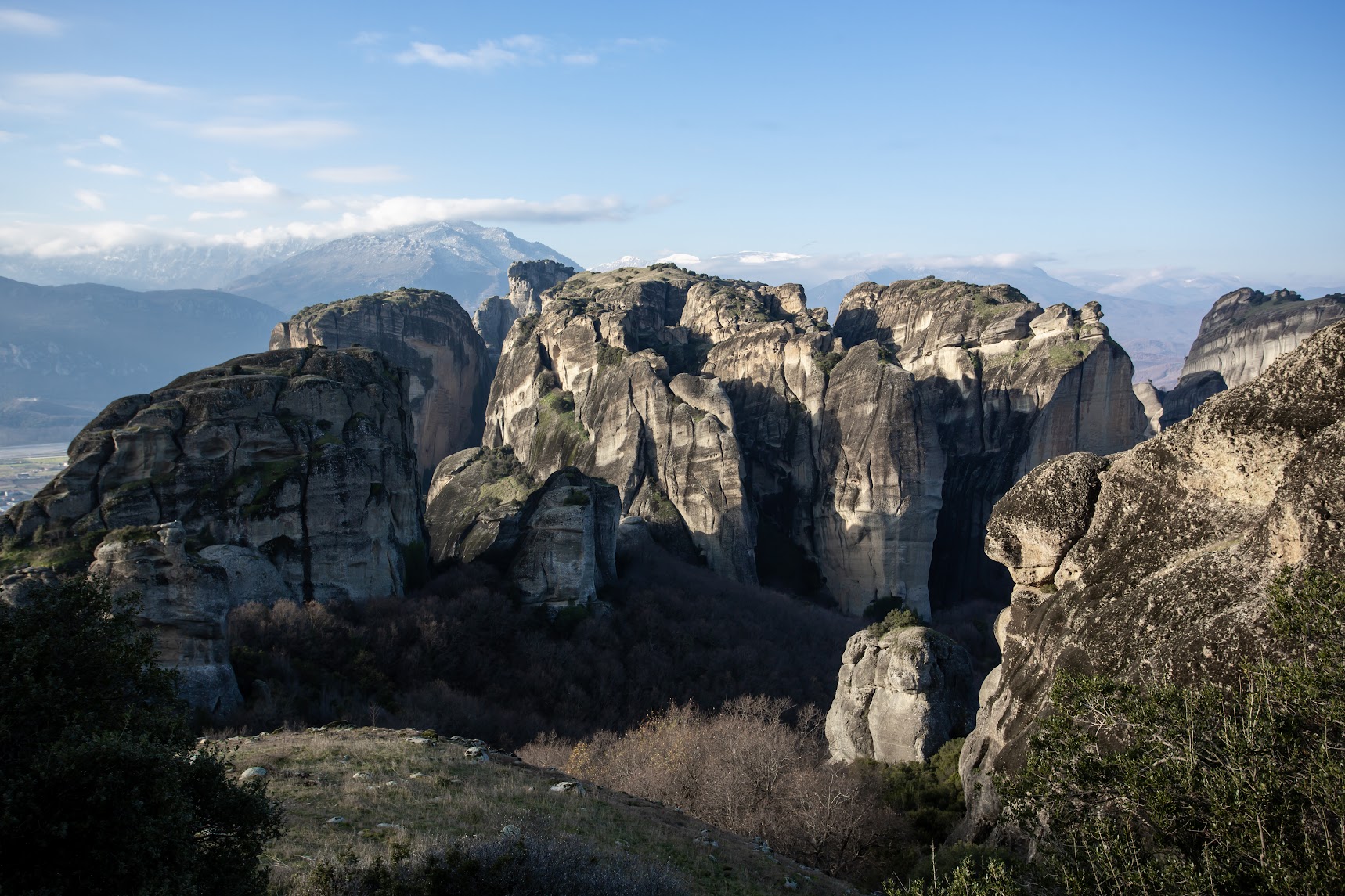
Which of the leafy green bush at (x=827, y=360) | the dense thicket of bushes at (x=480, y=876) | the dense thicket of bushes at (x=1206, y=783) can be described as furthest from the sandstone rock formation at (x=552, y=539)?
the dense thicket of bushes at (x=1206, y=783)

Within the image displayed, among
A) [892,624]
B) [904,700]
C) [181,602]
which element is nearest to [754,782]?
[904,700]

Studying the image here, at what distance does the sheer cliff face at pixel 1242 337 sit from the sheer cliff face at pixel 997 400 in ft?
45.6

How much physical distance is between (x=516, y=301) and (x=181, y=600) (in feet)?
321

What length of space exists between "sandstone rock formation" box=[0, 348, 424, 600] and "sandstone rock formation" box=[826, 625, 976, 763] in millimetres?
21902

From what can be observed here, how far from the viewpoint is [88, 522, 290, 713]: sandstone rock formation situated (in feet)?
85.1

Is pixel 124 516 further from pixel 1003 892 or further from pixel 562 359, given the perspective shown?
pixel 562 359

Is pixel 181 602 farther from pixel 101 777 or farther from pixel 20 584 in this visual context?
pixel 101 777

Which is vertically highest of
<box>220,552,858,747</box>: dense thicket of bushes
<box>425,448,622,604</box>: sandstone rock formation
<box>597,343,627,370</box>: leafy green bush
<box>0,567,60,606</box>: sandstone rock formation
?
<box>597,343,627,370</box>: leafy green bush

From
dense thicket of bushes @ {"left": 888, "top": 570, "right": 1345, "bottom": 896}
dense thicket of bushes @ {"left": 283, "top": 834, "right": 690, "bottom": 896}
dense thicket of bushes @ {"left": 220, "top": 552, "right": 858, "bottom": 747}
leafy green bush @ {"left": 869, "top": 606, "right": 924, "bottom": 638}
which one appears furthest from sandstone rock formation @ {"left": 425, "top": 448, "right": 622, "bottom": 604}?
dense thicket of bushes @ {"left": 888, "top": 570, "right": 1345, "bottom": 896}

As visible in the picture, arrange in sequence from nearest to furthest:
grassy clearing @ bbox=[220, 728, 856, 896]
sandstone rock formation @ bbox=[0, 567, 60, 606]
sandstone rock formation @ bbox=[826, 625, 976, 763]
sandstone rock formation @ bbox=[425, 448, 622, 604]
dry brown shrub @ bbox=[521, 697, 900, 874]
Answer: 1. grassy clearing @ bbox=[220, 728, 856, 896]
2. dry brown shrub @ bbox=[521, 697, 900, 874]
3. sandstone rock formation @ bbox=[0, 567, 60, 606]
4. sandstone rock formation @ bbox=[826, 625, 976, 763]
5. sandstone rock formation @ bbox=[425, 448, 622, 604]

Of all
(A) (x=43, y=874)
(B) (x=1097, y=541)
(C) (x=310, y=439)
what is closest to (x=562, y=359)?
(C) (x=310, y=439)

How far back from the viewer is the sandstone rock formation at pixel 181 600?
25.9m

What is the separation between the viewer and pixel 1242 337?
8212 cm

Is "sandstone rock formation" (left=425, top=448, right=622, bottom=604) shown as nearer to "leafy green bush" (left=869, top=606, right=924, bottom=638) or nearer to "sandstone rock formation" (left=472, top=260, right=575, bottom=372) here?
"leafy green bush" (left=869, top=606, right=924, bottom=638)
